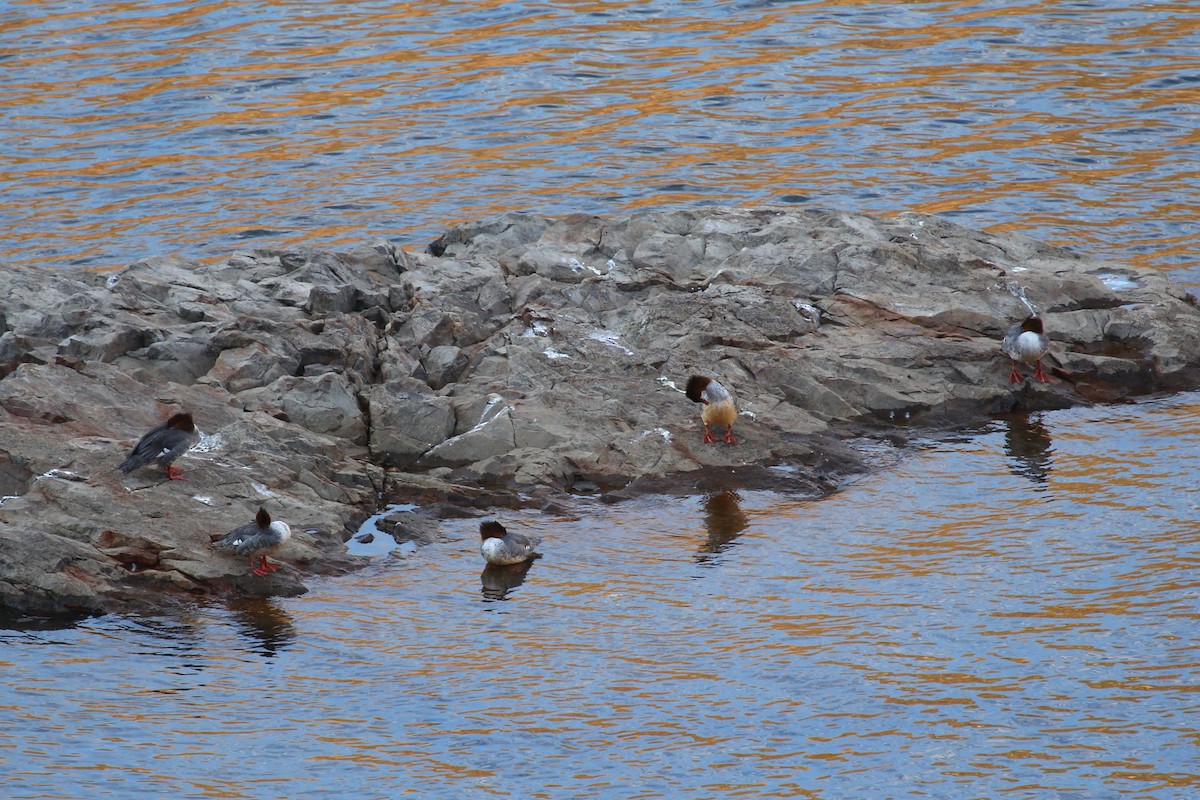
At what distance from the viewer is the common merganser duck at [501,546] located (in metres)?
11.5

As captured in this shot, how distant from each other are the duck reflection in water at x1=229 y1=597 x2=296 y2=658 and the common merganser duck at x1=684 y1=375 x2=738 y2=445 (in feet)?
14.3

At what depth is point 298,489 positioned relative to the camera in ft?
40.6

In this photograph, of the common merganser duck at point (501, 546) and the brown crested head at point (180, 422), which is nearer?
the common merganser duck at point (501, 546)

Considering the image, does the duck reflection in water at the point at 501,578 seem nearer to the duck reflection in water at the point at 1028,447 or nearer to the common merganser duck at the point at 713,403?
the common merganser duck at the point at 713,403

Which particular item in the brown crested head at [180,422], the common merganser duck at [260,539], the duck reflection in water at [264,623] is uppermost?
the brown crested head at [180,422]

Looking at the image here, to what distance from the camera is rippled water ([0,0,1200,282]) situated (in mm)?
21172

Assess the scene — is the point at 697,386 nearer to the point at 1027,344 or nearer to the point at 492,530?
the point at 492,530

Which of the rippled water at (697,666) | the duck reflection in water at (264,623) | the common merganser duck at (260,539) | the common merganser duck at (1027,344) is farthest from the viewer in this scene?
the common merganser duck at (1027,344)

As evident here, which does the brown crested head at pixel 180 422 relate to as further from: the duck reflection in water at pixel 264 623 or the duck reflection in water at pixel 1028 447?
the duck reflection in water at pixel 1028 447

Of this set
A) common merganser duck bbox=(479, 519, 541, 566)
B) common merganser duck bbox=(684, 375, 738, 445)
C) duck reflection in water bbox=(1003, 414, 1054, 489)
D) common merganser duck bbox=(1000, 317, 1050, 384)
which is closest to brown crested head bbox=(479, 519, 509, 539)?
common merganser duck bbox=(479, 519, 541, 566)

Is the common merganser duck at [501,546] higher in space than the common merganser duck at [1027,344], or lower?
lower

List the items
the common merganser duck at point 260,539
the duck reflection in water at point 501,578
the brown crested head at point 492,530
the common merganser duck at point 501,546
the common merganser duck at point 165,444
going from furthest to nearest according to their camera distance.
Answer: the common merganser duck at point 165,444 → the brown crested head at point 492,530 → the common merganser duck at point 501,546 → the duck reflection in water at point 501,578 → the common merganser duck at point 260,539

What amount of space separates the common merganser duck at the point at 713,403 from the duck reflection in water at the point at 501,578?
2.49m

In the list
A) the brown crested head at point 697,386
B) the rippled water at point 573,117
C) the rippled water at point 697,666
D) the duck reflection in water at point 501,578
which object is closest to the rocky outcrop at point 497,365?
the brown crested head at point 697,386
